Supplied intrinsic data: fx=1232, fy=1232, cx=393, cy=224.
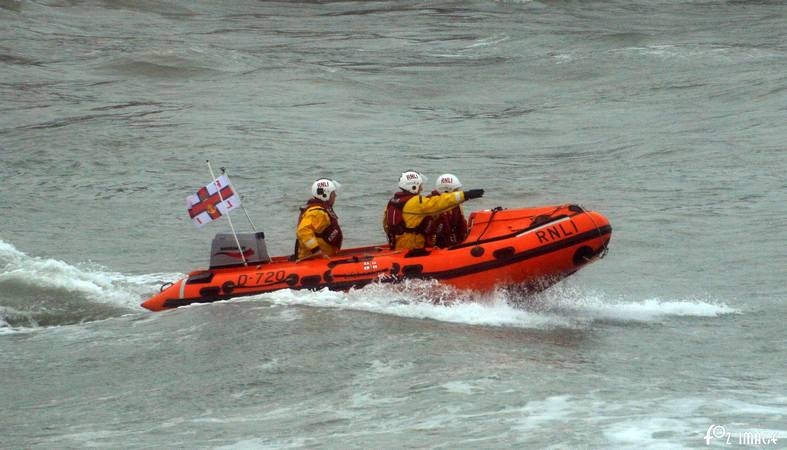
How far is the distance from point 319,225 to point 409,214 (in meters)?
0.89

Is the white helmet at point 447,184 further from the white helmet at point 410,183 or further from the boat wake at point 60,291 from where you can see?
the boat wake at point 60,291

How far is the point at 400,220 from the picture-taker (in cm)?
1159

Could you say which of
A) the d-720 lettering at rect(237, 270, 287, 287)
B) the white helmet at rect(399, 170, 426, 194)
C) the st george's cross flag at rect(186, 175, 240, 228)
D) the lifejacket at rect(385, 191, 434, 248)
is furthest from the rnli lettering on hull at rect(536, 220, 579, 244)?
the st george's cross flag at rect(186, 175, 240, 228)

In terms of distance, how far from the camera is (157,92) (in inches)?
988

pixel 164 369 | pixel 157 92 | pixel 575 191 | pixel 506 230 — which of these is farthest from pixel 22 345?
pixel 157 92

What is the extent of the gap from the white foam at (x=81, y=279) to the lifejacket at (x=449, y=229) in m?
3.24

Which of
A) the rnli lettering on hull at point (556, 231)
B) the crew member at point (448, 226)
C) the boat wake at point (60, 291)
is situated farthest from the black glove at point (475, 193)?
the boat wake at point (60, 291)

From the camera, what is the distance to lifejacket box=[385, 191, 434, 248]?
11.5m

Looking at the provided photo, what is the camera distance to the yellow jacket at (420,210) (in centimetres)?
1109

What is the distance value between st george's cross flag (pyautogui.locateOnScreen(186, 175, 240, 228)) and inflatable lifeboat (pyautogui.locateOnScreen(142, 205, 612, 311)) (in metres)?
0.65

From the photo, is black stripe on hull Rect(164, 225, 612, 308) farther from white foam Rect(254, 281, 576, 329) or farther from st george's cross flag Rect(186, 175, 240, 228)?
st george's cross flag Rect(186, 175, 240, 228)

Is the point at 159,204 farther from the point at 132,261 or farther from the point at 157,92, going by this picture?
the point at 157,92

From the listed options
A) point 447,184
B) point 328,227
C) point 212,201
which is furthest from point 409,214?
point 212,201

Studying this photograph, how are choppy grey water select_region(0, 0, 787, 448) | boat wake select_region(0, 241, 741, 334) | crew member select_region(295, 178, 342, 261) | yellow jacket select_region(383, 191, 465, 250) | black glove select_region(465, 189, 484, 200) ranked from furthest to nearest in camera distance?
crew member select_region(295, 178, 342, 261) → yellow jacket select_region(383, 191, 465, 250) → boat wake select_region(0, 241, 741, 334) → black glove select_region(465, 189, 484, 200) → choppy grey water select_region(0, 0, 787, 448)
